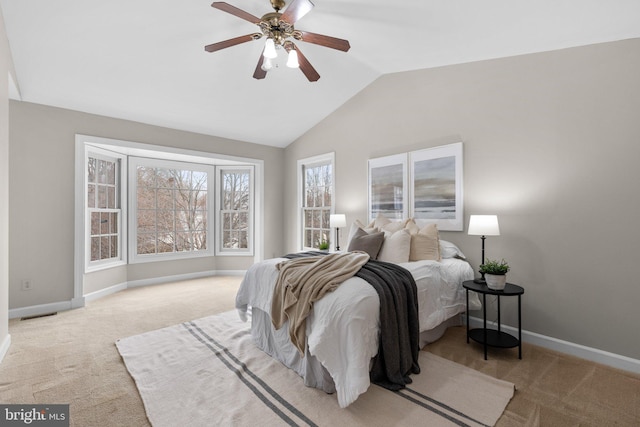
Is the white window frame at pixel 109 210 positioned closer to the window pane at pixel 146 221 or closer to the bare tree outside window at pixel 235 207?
the window pane at pixel 146 221

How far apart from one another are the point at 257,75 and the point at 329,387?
9.14 ft

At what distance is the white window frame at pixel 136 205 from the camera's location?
4.94m

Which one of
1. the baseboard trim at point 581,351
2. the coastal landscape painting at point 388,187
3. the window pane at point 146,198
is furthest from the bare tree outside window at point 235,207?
the baseboard trim at point 581,351

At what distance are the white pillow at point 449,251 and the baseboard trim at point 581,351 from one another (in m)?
0.85

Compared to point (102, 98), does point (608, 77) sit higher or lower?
lower

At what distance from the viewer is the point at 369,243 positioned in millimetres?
3225

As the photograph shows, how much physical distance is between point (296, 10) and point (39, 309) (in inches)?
178

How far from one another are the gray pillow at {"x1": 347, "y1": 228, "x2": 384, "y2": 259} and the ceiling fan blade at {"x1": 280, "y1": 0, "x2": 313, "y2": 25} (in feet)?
7.08

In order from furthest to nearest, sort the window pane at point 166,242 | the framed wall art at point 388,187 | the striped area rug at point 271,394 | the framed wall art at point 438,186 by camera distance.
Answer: the window pane at point 166,242 → the framed wall art at point 388,187 → the framed wall art at point 438,186 → the striped area rug at point 271,394

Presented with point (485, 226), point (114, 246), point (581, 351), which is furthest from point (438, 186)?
point (114, 246)

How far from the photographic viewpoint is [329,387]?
6.78 feet

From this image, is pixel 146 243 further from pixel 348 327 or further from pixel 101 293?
pixel 348 327

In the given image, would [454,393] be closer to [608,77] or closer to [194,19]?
[608,77]

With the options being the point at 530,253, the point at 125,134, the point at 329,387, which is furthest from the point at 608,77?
the point at 125,134
